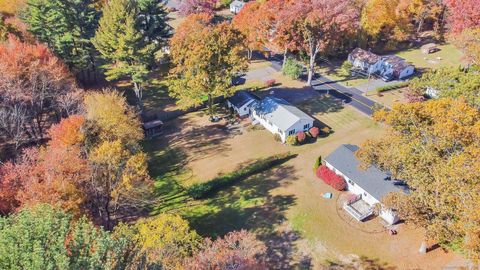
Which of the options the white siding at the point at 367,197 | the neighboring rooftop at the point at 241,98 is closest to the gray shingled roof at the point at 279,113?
the neighboring rooftop at the point at 241,98

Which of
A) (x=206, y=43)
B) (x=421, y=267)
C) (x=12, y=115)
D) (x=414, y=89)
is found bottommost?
(x=421, y=267)

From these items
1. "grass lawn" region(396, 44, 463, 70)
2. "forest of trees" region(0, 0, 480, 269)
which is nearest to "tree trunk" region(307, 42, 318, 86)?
"forest of trees" region(0, 0, 480, 269)

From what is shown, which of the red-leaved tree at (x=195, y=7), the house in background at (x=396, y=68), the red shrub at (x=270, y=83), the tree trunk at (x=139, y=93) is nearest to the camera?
the tree trunk at (x=139, y=93)

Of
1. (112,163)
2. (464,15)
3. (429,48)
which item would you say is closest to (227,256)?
(112,163)

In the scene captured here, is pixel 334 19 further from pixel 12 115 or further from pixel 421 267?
pixel 12 115

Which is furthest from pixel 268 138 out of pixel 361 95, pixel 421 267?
pixel 421 267

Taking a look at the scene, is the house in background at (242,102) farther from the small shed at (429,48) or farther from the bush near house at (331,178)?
the small shed at (429,48)
